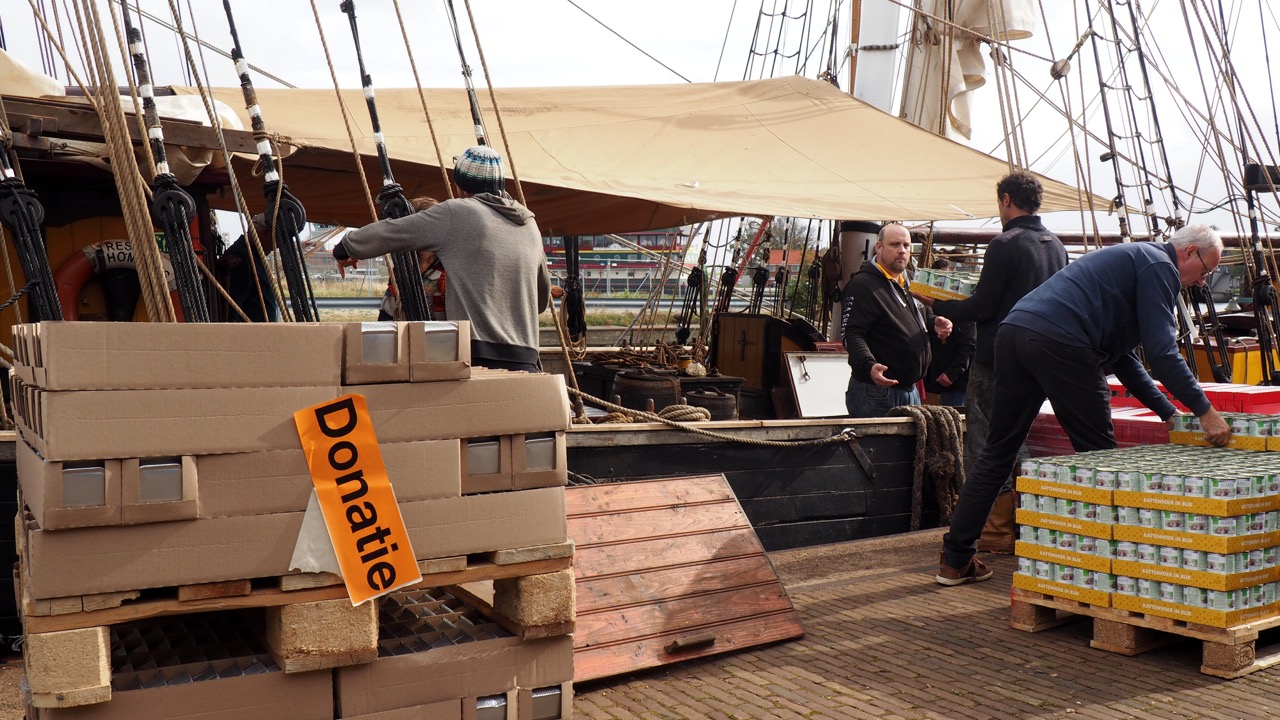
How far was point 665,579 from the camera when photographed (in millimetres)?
4457

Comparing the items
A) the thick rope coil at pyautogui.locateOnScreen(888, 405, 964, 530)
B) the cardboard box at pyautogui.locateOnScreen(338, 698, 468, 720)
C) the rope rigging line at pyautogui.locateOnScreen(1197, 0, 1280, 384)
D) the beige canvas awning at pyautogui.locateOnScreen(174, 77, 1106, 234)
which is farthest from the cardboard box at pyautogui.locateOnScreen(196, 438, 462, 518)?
the rope rigging line at pyautogui.locateOnScreen(1197, 0, 1280, 384)

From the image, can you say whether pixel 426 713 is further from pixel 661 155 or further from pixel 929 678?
pixel 661 155

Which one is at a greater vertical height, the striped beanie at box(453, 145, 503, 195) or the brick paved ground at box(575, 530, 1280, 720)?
the striped beanie at box(453, 145, 503, 195)

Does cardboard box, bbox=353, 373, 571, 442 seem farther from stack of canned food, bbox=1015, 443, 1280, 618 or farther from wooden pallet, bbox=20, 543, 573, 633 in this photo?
stack of canned food, bbox=1015, 443, 1280, 618

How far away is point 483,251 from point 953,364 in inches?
159

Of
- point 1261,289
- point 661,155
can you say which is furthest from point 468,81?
point 1261,289

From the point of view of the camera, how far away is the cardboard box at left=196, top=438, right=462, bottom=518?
9.10ft

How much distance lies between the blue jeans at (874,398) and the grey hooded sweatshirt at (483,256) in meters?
2.83

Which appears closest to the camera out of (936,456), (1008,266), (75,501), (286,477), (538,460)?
(75,501)

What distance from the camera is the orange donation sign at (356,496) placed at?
9.50 feet

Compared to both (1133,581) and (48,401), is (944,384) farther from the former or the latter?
(48,401)

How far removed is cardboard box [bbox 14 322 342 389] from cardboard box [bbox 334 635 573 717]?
811 millimetres

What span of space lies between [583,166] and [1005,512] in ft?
12.8

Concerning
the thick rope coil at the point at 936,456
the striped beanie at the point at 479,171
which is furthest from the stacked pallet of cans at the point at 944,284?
the striped beanie at the point at 479,171
